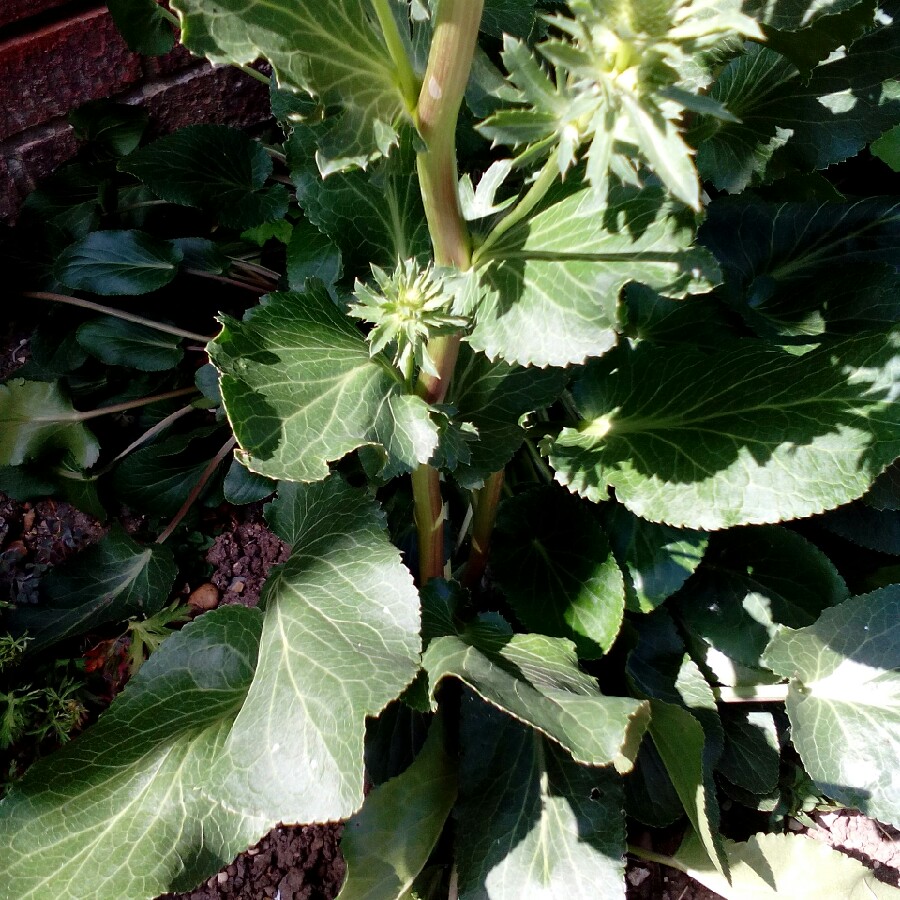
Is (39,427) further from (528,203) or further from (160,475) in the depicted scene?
(528,203)

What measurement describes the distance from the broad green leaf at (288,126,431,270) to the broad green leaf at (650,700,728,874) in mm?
589

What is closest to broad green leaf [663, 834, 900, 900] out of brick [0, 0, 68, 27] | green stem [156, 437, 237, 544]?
green stem [156, 437, 237, 544]

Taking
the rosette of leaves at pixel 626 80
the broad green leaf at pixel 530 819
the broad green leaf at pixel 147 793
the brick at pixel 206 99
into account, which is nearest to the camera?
the rosette of leaves at pixel 626 80

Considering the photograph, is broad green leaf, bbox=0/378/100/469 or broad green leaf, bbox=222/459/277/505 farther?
broad green leaf, bbox=0/378/100/469

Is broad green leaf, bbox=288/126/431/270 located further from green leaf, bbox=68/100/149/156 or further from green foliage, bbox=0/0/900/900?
green leaf, bbox=68/100/149/156

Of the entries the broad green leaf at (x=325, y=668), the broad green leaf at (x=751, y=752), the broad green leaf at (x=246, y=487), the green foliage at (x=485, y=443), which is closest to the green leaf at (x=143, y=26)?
the green foliage at (x=485, y=443)

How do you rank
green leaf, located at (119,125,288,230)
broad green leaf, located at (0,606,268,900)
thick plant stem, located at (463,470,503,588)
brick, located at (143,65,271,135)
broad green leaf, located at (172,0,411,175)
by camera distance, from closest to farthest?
broad green leaf, located at (172,0,411,175), broad green leaf, located at (0,606,268,900), thick plant stem, located at (463,470,503,588), green leaf, located at (119,125,288,230), brick, located at (143,65,271,135)

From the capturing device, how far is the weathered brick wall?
1170 millimetres

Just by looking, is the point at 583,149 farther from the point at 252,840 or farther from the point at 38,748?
the point at 38,748

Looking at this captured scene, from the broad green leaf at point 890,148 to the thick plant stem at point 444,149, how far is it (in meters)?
0.87

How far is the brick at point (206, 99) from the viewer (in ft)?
4.32

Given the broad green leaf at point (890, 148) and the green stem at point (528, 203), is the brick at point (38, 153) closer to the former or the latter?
the green stem at point (528, 203)

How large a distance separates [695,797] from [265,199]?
40.3 inches

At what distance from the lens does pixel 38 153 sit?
128 centimetres
